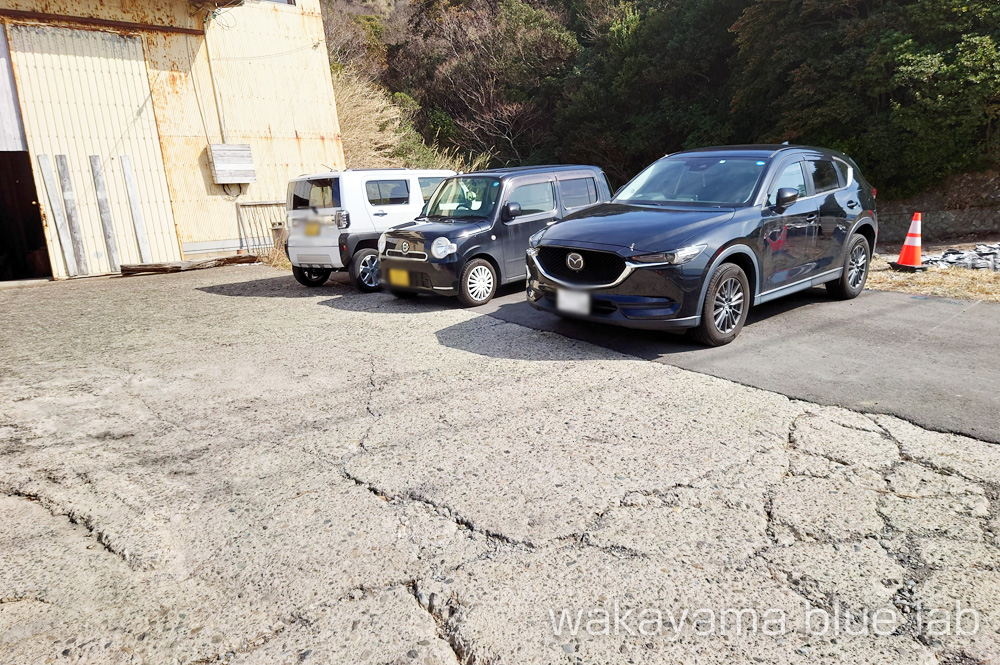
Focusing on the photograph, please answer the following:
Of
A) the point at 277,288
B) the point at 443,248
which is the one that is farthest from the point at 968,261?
the point at 277,288

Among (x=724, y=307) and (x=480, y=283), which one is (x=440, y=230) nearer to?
(x=480, y=283)

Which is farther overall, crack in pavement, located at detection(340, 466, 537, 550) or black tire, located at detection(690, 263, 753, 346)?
black tire, located at detection(690, 263, 753, 346)

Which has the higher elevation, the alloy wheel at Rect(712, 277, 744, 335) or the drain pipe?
the drain pipe

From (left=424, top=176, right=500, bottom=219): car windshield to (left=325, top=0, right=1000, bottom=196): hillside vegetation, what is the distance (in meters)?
12.8

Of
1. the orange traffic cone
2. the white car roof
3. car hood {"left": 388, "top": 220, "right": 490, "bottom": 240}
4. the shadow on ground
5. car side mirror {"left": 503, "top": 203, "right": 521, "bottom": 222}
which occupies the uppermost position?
the white car roof

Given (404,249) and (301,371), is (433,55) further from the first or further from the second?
(301,371)

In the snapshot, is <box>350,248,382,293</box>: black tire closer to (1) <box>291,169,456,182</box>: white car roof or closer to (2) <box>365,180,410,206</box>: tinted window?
(2) <box>365,180,410,206</box>: tinted window

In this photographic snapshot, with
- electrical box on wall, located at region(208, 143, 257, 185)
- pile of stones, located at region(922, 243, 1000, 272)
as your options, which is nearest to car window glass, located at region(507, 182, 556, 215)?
pile of stones, located at region(922, 243, 1000, 272)

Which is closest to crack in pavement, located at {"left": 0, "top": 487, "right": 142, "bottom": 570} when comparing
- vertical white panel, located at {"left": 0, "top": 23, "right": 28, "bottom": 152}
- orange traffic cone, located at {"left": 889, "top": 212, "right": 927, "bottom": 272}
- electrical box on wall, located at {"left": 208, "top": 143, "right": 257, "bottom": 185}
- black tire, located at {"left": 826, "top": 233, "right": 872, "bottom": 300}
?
black tire, located at {"left": 826, "top": 233, "right": 872, "bottom": 300}

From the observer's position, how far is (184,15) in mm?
13680

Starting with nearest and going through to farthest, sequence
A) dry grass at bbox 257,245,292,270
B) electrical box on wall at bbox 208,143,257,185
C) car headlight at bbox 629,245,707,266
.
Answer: car headlight at bbox 629,245,707,266 < dry grass at bbox 257,245,292,270 < electrical box on wall at bbox 208,143,257,185

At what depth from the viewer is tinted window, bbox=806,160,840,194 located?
6902mm

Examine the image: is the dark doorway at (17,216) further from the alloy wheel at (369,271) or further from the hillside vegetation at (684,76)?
the alloy wheel at (369,271)

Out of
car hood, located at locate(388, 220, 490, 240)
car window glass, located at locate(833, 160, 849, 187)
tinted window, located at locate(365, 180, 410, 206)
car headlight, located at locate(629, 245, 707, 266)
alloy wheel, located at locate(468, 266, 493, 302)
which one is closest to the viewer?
car headlight, located at locate(629, 245, 707, 266)
